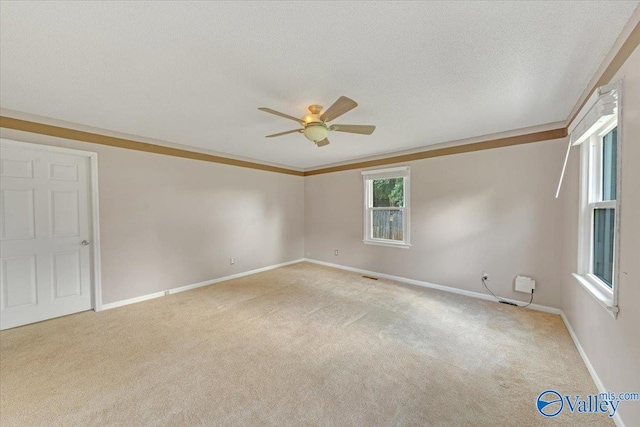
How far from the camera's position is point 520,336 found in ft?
8.08

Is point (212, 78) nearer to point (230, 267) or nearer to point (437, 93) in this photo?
point (437, 93)

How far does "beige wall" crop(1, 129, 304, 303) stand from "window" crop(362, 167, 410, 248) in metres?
1.95

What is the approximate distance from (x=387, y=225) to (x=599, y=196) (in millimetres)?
2771

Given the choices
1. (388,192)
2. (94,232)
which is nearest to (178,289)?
(94,232)

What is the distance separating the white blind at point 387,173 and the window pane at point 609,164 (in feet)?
7.70

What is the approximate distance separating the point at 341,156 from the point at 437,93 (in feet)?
8.42

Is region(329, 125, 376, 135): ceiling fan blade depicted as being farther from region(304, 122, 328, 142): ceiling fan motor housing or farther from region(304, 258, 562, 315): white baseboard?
region(304, 258, 562, 315): white baseboard

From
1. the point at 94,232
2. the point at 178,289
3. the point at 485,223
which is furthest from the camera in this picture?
the point at 178,289

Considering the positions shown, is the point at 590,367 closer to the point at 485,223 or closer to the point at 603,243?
the point at 603,243

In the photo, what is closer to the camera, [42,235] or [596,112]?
[596,112]

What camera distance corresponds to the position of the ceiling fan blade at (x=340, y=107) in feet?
6.16

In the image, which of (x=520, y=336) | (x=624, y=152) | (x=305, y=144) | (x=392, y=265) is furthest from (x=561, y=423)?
(x=305, y=144)

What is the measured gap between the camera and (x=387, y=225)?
4621mm

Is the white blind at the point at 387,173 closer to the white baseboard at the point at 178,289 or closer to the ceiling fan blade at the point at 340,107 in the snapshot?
the ceiling fan blade at the point at 340,107
